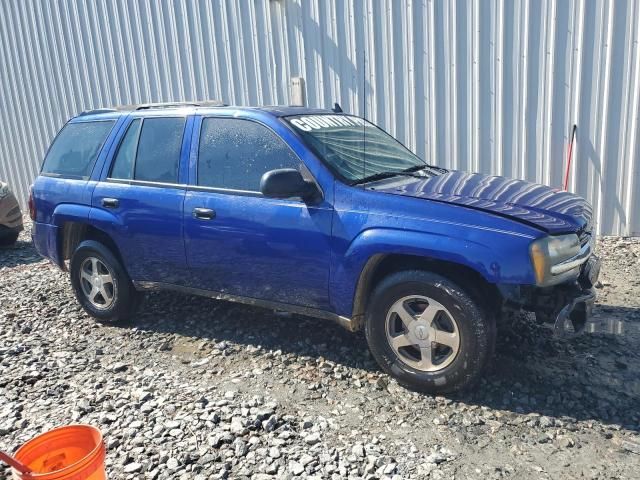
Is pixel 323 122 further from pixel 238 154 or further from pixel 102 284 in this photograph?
pixel 102 284

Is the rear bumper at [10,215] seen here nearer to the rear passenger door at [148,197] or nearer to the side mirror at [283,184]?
the rear passenger door at [148,197]

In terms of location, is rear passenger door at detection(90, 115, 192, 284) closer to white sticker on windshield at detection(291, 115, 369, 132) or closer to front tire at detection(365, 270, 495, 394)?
white sticker on windshield at detection(291, 115, 369, 132)

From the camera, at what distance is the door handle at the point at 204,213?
151 inches

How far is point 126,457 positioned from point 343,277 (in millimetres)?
1592

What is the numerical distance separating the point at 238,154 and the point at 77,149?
180 cm

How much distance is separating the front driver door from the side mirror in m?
0.15

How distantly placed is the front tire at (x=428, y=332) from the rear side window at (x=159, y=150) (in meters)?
1.90

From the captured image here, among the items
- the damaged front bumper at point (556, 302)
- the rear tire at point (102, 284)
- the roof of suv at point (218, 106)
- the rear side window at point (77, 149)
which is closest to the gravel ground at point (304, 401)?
the rear tire at point (102, 284)

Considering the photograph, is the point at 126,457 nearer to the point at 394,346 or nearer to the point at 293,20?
the point at 394,346

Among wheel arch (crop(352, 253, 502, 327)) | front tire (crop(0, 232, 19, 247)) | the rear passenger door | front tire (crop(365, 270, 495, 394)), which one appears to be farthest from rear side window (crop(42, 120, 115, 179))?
front tire (crop(0, 232, 19, 247))

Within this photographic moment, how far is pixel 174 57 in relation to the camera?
28.3 feet

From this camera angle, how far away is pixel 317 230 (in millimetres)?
3469

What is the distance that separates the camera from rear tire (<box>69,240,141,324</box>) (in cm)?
455

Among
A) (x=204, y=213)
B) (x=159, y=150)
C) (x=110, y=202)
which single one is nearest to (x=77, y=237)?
(x=110, y=202)
